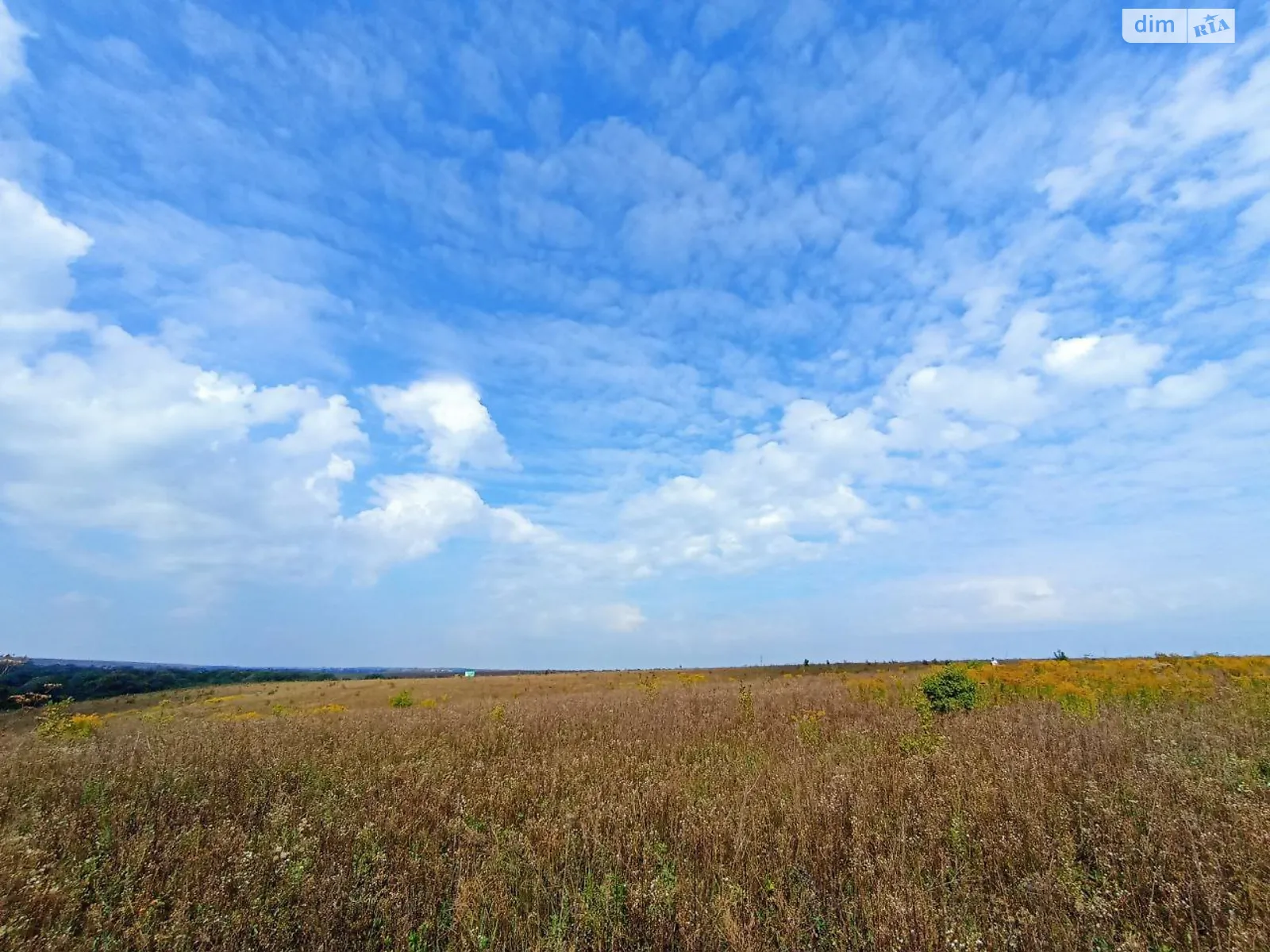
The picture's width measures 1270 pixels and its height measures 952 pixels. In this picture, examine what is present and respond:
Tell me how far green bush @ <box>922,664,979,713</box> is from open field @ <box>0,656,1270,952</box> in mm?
4278

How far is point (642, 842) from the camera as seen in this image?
4543 millimetres

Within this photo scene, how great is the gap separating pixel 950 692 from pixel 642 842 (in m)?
10.6

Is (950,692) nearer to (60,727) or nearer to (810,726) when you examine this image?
(810,726)

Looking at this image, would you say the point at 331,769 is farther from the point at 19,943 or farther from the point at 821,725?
the point at 821,725

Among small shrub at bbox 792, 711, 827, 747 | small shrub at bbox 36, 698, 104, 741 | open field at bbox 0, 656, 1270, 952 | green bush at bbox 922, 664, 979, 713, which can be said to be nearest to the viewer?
open field at bbox 0, 656, 1270, 952

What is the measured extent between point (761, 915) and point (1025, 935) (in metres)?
1.52

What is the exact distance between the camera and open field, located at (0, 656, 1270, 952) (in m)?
3.34

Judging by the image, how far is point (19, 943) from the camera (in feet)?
10.0

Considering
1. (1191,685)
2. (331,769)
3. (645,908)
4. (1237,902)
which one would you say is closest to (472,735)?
(331,769)

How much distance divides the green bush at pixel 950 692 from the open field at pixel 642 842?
4.28 m

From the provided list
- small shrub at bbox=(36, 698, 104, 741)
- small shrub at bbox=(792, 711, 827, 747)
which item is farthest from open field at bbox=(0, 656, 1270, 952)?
small shrub at bbox=(36, 698, 104, 741)

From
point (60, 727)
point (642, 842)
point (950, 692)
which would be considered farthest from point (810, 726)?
point (60, 727)

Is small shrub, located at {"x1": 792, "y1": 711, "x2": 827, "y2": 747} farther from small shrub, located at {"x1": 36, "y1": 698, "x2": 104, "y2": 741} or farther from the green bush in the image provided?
small shrub, located at {"x1": 36, "y1": 698, "x2": 104, "y2": 741}

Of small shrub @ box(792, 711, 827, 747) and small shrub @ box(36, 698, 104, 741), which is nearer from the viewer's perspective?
small shrub @ box(792, 711, 827, 747)
